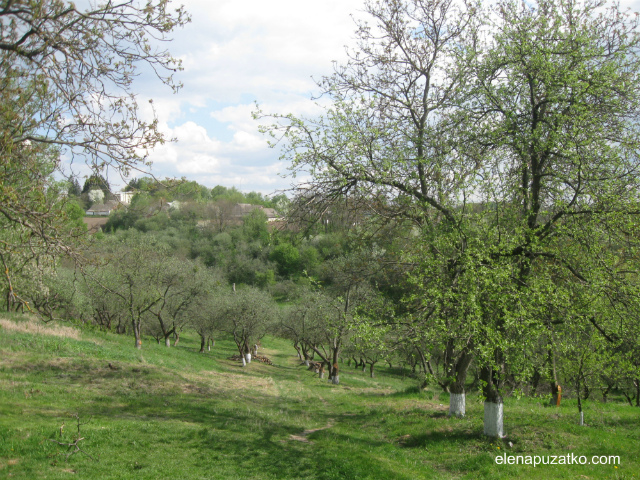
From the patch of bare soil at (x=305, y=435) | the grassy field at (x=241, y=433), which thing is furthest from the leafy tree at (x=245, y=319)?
the patch of bare soil at (x=305, y=435)

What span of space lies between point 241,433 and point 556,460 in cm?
731

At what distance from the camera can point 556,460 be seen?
29.5 feet

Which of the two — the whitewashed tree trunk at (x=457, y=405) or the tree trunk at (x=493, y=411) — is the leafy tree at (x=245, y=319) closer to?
the whitewashed tree trunk at (x=457, y=405)

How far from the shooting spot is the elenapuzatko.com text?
8.83 m

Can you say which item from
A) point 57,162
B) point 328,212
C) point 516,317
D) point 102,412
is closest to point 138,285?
point 102,412

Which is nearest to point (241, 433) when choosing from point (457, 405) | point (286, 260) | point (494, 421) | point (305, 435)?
point (305, 435)

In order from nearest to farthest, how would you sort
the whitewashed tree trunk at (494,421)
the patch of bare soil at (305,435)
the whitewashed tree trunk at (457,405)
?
the whitewashed tree trunk at (494,421)
the patch of bare soil at (305,435)
the whitewashed tree trunk at (457,405)

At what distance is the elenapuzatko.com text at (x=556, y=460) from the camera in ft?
29.0

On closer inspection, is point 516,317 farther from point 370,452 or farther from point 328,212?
point 328,212

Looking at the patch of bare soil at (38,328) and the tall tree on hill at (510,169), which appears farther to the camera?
the patch of bare soil at (38,328)

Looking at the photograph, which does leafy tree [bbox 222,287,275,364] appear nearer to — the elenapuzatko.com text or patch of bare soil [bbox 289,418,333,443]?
patch of bare soil [bbox 289,418,333,443]

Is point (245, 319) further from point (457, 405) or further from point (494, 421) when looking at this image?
point (494, 421)

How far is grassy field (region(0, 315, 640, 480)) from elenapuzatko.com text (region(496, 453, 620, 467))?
0.51 ft

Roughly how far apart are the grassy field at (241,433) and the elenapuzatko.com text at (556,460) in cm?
16
